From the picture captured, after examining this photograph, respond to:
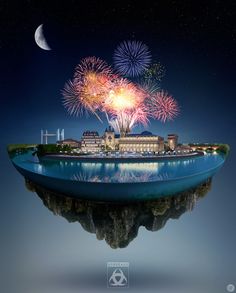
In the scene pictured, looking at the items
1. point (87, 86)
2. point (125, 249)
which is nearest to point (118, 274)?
point (125, 249)

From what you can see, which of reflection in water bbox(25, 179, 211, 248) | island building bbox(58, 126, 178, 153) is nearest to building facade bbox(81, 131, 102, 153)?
island building bbox(58, 126, 178, 153)

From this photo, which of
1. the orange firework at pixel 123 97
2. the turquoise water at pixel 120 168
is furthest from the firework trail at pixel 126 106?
the turquoise water at pixel 120 168

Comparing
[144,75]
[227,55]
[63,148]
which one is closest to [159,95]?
[144,75]

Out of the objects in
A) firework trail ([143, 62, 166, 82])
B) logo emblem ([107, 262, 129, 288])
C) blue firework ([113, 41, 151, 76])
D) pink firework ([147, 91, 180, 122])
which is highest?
blue firework ([113, 41, 151, 76])

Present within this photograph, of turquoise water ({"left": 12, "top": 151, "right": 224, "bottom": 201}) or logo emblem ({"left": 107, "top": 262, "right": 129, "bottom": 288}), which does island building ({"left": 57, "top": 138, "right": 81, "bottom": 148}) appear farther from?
logo emblem ({"left": 107, "top": 262, "right": 129, "bottom": 288})

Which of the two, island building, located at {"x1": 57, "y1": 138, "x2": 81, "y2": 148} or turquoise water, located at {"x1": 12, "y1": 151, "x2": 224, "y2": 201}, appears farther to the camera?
island building, located at {"x1": 57, "y1": 138, "x2": 81, "y2": 148}

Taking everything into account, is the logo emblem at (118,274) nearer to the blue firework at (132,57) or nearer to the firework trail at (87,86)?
the firework trail at (87,86)
